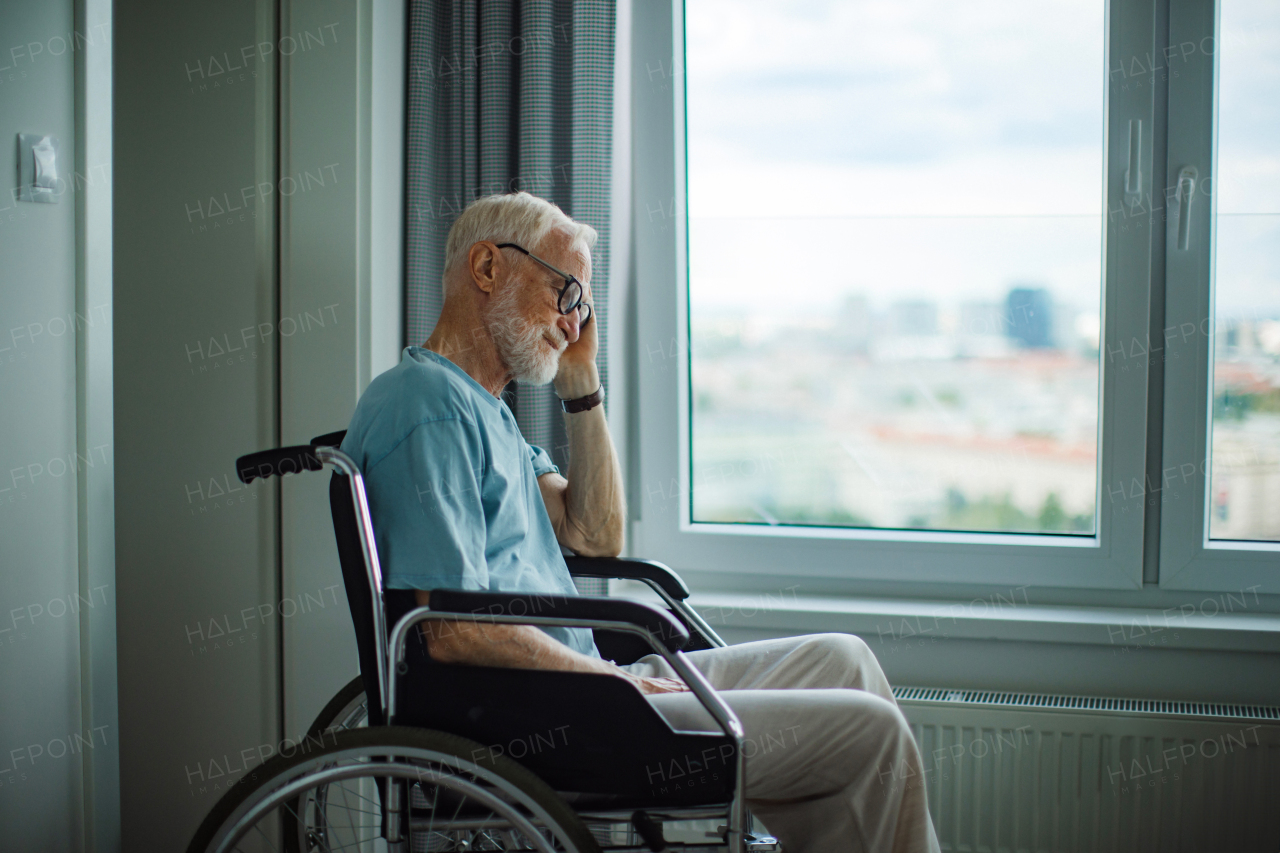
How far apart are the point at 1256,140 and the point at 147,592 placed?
2.35 metres

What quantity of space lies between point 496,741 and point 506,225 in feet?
2.53

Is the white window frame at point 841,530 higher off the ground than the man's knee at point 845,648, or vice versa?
the white window frame at point 841,530

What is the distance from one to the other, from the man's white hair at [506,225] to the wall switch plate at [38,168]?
1.75 feet

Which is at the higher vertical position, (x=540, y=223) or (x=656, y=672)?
(x=540, y=223)

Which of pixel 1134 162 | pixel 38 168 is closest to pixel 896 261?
pixel 1134 162

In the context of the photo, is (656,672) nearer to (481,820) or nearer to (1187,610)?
(481,820)

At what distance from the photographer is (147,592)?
1.78 metres

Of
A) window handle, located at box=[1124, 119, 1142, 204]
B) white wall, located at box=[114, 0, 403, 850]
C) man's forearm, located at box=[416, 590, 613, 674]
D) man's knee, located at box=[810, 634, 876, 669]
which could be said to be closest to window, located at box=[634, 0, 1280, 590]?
window handle, located at box=[1124, 119, 1142, 204]

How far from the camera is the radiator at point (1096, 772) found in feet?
5.52

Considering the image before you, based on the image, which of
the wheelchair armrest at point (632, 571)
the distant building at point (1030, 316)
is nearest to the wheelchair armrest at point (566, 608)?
the wheelchair armrest at point (632, 571)

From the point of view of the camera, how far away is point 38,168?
3.81ft

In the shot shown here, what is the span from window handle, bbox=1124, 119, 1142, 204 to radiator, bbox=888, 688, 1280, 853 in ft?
3.32

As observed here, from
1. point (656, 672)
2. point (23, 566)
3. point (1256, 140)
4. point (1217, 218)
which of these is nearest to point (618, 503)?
point (656, 672)

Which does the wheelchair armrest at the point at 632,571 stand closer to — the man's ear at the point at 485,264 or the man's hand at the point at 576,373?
the man's hand at the point at 576,373
